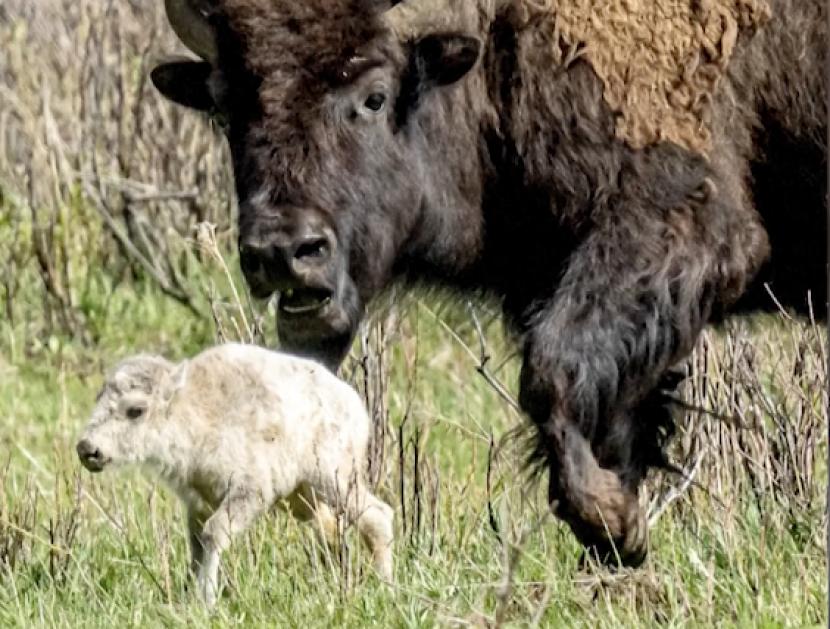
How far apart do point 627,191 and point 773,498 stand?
1213 millimetres

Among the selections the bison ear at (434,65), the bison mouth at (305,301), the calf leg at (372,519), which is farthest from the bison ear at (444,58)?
the calf leg at (372,519)

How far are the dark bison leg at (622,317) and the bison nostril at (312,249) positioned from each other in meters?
0.69

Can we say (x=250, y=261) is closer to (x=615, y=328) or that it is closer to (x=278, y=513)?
(x=278, y=513)

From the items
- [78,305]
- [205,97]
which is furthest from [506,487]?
[78,305]

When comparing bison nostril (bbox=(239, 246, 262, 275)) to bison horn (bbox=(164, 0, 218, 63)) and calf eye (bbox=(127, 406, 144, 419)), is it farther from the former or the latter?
bison horn (bbox=(164, 0, 218, 63))

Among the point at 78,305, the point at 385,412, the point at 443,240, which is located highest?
the point at 443,240

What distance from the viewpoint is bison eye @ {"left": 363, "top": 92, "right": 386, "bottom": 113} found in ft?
23.9

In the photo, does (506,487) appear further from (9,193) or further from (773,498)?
(9,193)

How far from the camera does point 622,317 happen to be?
23.4 feet

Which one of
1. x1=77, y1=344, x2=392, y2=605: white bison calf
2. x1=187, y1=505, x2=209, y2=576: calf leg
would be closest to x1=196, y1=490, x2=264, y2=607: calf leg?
x1=77, y1=344, x2=392, y2=605: white bison calf

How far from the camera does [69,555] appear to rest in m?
7.14

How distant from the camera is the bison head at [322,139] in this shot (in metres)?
6.98

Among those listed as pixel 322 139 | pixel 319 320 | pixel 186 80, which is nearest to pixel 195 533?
pixel 319 320

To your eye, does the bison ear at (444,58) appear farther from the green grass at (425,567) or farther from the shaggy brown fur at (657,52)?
the green grass at (425,567)
